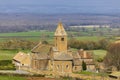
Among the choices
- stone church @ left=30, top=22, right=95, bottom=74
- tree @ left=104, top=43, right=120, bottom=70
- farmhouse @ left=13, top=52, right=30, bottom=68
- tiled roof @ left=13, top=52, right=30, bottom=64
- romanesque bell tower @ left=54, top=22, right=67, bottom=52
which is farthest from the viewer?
tiled roof @ left=13, top=52, right=30, bottom=64

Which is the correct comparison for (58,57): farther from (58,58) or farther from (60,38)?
(60,38)

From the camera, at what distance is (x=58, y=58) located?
53.1m

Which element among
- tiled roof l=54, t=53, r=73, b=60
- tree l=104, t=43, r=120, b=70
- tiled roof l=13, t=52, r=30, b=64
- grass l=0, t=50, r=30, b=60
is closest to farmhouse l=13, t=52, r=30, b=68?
tiled roof l=13, t=52, r=30, b=64

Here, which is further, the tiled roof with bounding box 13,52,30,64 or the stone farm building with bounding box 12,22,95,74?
the tiled roof with bounding box 13,52,30,64

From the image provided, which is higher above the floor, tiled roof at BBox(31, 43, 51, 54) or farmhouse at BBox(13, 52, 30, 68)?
tiled roof at BBox(31, 43, 51, 54)

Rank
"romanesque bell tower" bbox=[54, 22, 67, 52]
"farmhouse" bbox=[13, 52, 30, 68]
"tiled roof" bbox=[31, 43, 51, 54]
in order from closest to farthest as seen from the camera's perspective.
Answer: "romanesque bell tower" bbox=[54, 22, 67, 52] < "tiled roof" bbox=[31, 43, 51, 54] < "farmhouse" bbox=[13, 52, 30, 68]

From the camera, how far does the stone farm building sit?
5328 centimetres

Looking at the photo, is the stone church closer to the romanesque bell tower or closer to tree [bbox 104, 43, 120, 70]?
the romanesque bell tower

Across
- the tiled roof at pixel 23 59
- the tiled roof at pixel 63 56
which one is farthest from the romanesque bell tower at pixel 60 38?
the tiled roof at pixel 23 59

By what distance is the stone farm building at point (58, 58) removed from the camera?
175 ft

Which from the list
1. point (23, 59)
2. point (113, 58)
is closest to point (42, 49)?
point (23, 59)

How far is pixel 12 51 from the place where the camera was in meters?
79.1

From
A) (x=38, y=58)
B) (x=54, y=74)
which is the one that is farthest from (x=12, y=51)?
(x=54, y=74)

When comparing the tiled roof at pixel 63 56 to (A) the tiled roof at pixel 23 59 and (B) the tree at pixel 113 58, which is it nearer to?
(A) the tiled roof at pixel 23 59
